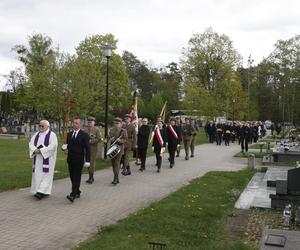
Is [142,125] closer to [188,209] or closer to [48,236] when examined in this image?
[188,209]

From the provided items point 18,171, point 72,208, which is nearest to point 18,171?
point 18,171

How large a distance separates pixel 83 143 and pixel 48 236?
3594 millimetres

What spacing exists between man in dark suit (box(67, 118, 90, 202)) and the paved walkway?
0.42 meters

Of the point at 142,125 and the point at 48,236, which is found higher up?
the point at 142,125

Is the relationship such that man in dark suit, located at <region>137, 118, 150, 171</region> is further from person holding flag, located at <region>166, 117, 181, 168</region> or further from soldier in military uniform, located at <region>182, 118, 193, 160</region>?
soldier in military uniform, located at <region>182, 118, 193, 160</region>

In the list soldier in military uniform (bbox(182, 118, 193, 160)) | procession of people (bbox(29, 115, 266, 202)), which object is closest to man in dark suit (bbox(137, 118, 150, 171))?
procession of people (bbox(29, 115, 266, 202))

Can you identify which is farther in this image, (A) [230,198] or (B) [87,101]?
(B) [87,101]

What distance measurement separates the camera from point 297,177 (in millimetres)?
9211

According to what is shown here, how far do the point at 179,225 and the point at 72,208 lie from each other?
7.98 feet

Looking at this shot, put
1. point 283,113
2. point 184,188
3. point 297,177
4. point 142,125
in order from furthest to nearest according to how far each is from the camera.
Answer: point 283,113 → point 142,125 → point 184,188 → point 297,177

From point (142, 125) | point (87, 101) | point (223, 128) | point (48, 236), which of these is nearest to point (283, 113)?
point (223, 128)

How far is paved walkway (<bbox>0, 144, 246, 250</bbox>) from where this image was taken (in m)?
7.08

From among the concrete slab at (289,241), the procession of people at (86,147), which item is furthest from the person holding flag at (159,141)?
the concrete slab at (289,241)

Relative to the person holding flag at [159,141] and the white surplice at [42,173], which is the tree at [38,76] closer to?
the person holding flag at [159,141]
